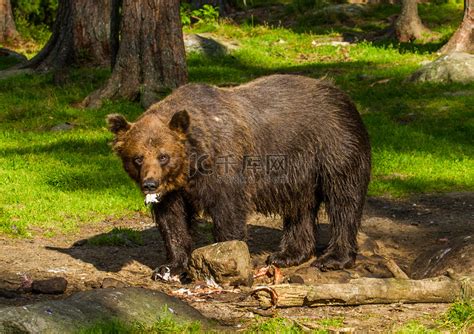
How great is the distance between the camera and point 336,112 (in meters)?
9.98

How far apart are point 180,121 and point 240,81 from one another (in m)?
10.3

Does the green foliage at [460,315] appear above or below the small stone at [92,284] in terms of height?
above

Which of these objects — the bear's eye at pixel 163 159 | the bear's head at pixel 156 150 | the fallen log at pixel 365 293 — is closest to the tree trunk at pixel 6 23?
the bear's head at pixel 156 150

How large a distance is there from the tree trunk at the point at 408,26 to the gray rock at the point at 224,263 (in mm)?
15627

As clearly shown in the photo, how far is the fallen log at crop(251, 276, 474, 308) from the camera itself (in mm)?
7934

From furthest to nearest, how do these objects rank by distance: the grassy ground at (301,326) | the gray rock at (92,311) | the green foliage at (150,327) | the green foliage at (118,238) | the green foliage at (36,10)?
the green foliage at (36,10) → the green foliage at (118,238) → the grassy ground at (301,326) → the green foliage at (150,327) → the gray rock at (92,311)

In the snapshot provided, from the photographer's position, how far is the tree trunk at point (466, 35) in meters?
20.6

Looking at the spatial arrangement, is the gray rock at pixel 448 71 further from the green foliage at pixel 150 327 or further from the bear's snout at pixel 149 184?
the green foliage at pixel 150 327

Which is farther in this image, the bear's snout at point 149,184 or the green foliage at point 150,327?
the bear's snout at point 149,184

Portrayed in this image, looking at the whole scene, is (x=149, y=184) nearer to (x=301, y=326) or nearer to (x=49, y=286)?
(x=49, y=286)

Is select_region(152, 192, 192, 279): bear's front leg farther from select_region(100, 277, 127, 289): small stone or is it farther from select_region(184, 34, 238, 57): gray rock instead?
select_region(184, 34, 238, 57): gray rock

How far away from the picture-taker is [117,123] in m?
9.02

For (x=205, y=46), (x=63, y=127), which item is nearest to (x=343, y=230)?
(x=63, y=127)

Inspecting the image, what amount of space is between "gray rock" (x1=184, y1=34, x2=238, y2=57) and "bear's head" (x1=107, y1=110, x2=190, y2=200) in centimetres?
1307
